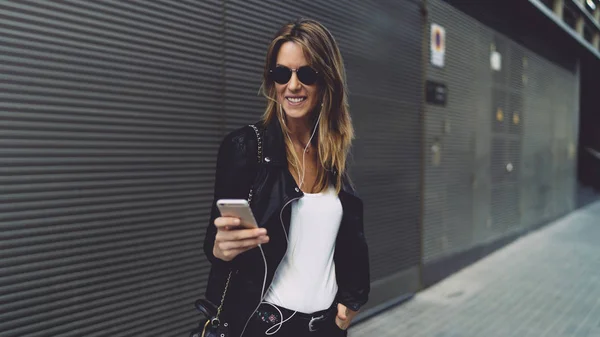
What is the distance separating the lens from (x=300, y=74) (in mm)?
1878

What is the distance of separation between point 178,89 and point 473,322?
4.03 meters

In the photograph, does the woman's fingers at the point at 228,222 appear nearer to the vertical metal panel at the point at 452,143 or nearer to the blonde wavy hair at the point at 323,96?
the blonde wavy hair at the point at 323,96

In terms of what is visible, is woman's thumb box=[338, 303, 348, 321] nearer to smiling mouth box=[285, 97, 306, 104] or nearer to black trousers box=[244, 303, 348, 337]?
black trousers box=[244, 303, 348, 337]

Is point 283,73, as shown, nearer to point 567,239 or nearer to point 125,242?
point 125,242

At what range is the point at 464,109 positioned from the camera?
8070mm

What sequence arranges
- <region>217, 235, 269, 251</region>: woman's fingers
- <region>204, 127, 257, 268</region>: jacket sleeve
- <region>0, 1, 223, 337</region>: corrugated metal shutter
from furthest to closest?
<region>0, 1, 223, 337</region>: corrugated metal shutter → <region>204, 127, 257, 268</region>: jacket sleeve → <region>217, 235, 269, 251</region>: woman's fingers

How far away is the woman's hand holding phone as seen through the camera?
58.6 inches

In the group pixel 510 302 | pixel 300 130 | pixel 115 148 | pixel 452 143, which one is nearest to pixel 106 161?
pixel 115 148

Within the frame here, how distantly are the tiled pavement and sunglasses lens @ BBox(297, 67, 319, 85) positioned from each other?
12.4ft

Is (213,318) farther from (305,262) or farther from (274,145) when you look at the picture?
(274,145)

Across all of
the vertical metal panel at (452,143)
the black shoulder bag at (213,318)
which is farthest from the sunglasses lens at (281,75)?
A: the vertical metal panel at (452,143)

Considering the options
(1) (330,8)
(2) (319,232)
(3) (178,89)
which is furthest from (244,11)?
(2) (319,232)

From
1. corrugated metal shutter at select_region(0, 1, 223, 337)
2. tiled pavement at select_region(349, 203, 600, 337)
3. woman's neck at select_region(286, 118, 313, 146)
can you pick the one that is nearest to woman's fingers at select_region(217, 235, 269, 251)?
woman's neck at select_region(286, 118, 313, 146)

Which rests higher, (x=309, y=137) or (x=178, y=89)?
(x=178, y=89)
